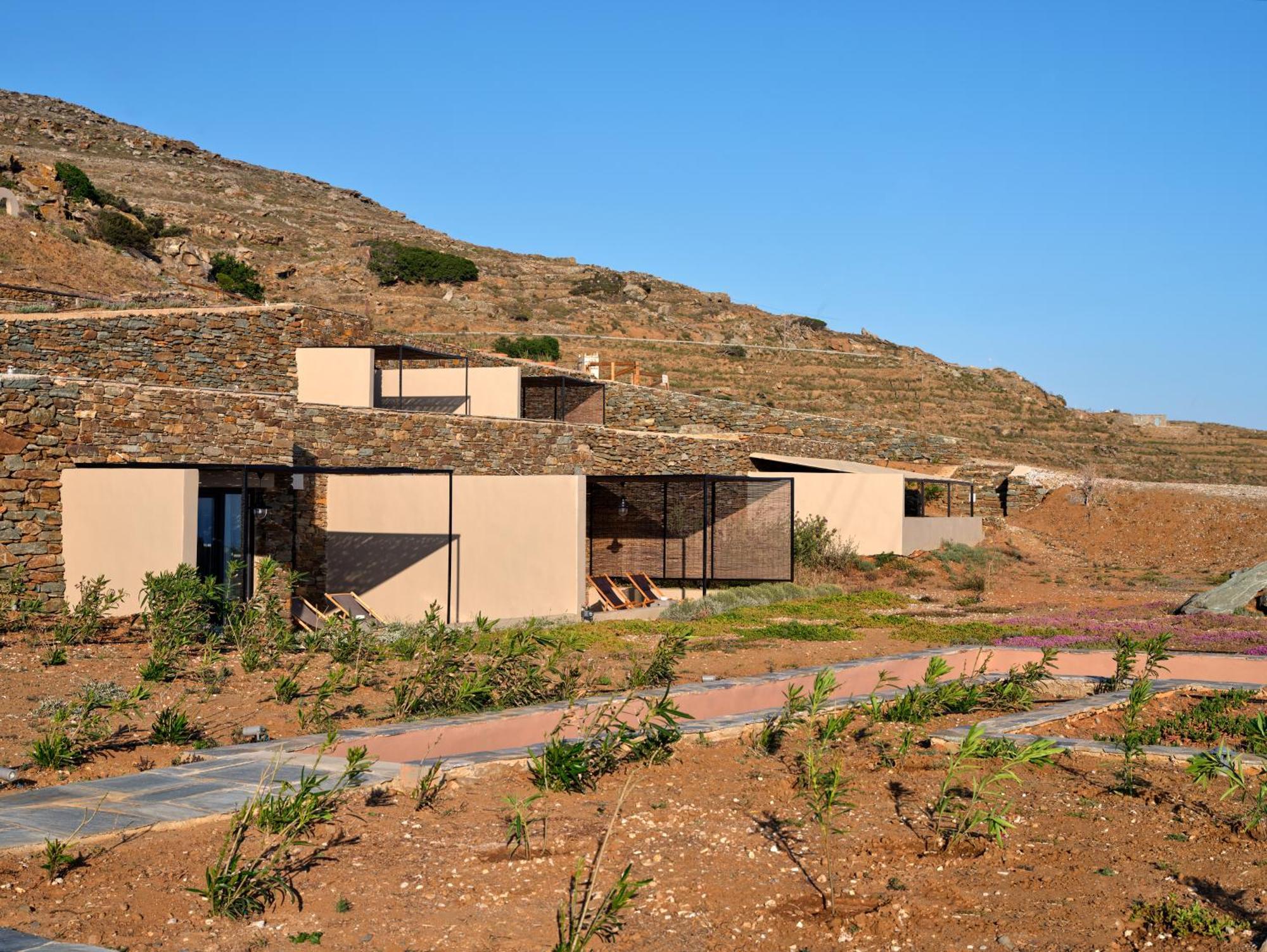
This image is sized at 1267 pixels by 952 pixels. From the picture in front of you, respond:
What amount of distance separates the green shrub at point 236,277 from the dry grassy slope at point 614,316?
1644 mm

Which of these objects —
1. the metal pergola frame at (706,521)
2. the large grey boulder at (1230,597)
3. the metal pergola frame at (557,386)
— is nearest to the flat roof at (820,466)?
the metal pergola frame at (557,386)

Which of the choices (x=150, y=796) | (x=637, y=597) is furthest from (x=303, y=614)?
(x=150, y=796)

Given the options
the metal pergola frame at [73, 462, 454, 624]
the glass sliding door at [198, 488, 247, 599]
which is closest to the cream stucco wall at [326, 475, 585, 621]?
the metal pergola frame at [73, 462, 454, 624]

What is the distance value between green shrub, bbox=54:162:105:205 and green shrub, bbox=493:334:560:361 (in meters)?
12.9

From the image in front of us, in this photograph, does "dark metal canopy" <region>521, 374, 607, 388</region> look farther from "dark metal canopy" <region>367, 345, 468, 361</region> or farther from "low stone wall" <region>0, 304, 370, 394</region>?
"low stone wall" <region>0, 304, 370, 394</region>

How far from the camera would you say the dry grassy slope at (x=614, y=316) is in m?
39.9

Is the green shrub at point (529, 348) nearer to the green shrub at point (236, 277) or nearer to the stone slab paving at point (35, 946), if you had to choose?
the green shrub at point (236, 277)

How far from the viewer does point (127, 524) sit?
11242 mm

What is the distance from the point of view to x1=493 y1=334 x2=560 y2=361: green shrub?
36531 millimetres

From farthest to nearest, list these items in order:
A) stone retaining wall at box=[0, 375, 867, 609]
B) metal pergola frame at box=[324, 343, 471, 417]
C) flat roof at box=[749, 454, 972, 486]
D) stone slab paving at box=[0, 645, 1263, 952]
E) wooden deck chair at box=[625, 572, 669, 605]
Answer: flat roof at box=[749, 454, 972, 486]
metal pergola frame at box=[324, 343, 471, 417]
wooden deck chair at box=[625, 572, 669, 605]
stone retaining wall at box=[0, 375, 867, 609]
stone slab paving at box=[0, 645, 1263, 952]

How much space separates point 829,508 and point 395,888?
18.8m

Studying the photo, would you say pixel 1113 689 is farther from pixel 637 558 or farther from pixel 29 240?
pixel 29 240

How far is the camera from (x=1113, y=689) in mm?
8555

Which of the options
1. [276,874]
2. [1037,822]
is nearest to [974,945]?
[1037,822]
